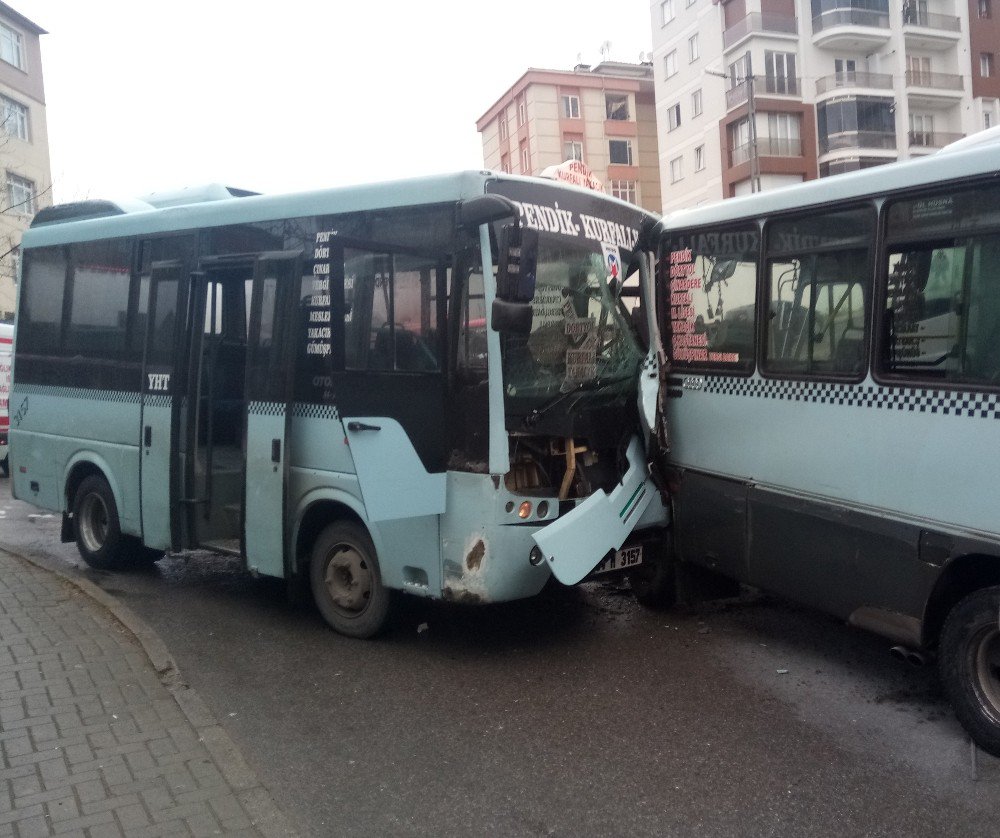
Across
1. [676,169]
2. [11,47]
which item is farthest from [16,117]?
[676,169]

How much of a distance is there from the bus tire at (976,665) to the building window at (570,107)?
60.6 meters

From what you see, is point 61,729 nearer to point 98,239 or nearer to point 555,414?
point 555,414

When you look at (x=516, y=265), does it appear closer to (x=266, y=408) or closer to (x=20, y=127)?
(x=266, y=408)

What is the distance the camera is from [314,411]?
6738 mm

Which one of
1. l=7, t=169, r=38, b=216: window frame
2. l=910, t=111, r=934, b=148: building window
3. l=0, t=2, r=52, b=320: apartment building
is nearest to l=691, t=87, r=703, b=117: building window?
l=910, t=111, r=934, b=148: building window

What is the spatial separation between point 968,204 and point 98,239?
7.24 metres

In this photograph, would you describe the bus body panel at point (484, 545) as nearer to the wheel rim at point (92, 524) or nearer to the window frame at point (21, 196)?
the wheel rim at point (92, 524)

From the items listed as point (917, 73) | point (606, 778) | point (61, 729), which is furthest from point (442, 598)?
point (917, 73)

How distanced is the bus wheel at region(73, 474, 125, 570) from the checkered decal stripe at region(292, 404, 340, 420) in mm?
2919

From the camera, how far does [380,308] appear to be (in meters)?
6.19

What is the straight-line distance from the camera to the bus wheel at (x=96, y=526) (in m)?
8.79

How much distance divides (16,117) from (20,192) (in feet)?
13.8

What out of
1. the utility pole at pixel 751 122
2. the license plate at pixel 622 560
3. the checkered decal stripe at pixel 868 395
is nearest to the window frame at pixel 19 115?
the utility pole at pixel 751 122

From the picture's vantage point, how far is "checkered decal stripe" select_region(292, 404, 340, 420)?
6.59m
